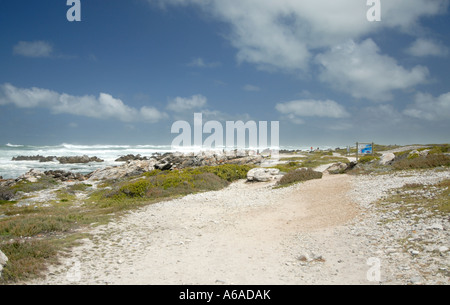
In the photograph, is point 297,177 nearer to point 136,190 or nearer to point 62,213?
point 136,190

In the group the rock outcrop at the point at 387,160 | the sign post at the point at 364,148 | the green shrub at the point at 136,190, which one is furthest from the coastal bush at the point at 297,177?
the green shrub at the point at 136,190

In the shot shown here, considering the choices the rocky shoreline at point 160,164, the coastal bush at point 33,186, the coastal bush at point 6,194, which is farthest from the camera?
the rocky shoreline at point 160,164

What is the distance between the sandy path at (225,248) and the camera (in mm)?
6570

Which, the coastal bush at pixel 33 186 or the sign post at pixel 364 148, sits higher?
the sign post at pixel 364 148

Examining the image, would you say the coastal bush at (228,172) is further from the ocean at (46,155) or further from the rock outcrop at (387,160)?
the ocean at (46,155)

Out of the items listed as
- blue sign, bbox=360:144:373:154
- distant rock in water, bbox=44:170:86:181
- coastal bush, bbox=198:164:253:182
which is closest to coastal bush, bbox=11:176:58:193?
distant rock in water, bbox=44:170:86:181

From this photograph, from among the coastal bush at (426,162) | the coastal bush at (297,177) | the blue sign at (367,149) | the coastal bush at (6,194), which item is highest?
the blue sign at (367,149)

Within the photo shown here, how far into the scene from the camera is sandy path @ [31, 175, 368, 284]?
6.57 m

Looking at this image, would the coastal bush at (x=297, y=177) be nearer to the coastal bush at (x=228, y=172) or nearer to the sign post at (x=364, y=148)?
the coastal bush at (x=228, y=172)

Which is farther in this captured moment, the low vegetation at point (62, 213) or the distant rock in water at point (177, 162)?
the distant rock in water at point (177, 162)

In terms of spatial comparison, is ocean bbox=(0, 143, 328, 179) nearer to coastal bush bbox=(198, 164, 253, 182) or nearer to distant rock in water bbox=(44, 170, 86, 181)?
distant rock in water bbox=(44, 170, 86, 181)

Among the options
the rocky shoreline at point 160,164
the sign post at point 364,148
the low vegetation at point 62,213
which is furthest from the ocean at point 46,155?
the sign post at point 364,148

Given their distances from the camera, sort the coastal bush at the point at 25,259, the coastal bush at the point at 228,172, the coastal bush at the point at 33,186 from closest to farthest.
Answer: the coastal bush at the point at 25,259 < the coastal bush at the point at 33,186 < the coastal bush at the point at 228,172
